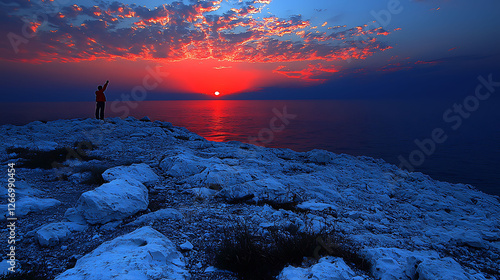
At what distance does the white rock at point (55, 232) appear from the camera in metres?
4.81

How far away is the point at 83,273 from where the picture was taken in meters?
3.37

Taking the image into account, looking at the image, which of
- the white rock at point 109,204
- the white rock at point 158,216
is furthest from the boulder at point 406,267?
the white rock at point 109,204

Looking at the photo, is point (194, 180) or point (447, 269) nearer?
point (447, 269)

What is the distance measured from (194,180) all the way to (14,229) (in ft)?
15.6

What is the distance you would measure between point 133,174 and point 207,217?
3.94 meters

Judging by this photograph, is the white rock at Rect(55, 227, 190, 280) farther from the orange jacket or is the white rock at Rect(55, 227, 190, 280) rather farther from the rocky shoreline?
the orange jacket

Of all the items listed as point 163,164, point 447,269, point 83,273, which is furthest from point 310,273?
point 163,164

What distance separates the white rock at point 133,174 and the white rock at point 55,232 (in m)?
2.50

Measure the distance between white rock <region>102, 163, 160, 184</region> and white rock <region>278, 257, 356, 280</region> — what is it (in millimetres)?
6234

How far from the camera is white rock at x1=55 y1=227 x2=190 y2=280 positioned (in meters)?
3.38

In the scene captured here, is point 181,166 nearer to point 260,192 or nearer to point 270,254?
point 260,192

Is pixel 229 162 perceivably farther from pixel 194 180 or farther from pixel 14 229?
pixel 14 229

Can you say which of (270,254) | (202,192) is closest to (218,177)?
(202,192)

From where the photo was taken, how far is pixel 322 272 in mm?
3789
